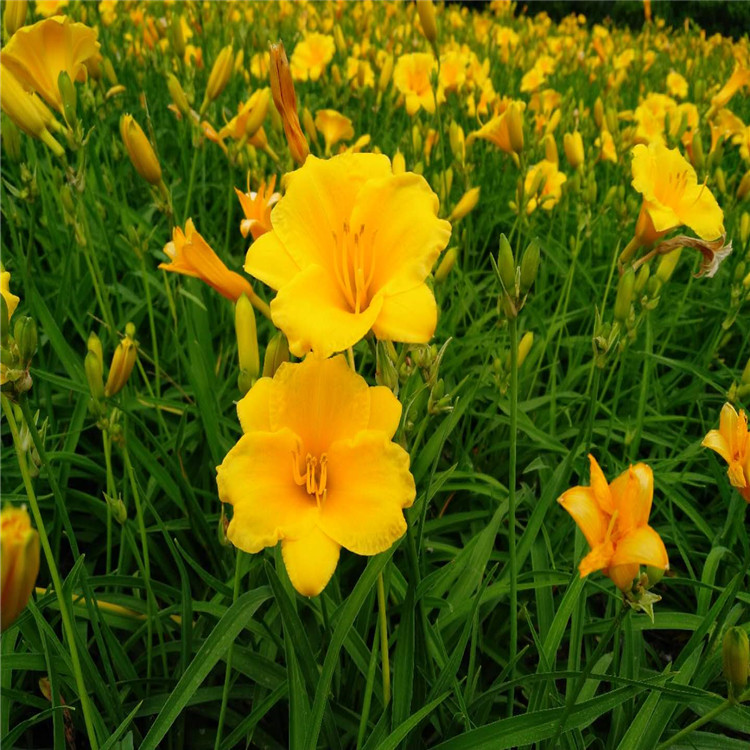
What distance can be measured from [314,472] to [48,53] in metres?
1.09

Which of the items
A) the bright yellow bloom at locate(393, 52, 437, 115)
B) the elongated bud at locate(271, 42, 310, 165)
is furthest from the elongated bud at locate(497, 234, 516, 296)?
the bright yellow bloom at locate(393, 52, 437, 115)

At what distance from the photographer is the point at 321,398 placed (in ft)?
2.86

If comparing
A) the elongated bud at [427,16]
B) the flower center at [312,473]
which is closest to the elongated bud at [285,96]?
the flower center at [312,473]

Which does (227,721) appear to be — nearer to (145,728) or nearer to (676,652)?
(145,728)

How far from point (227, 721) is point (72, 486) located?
2.98 feet

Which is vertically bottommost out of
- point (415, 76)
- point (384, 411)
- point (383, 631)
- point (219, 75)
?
point (383, 631)

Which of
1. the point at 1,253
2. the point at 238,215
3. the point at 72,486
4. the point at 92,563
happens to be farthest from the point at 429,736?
the point at 238,215

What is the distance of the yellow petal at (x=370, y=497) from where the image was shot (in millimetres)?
811

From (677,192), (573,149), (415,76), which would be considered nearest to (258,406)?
(677,192)

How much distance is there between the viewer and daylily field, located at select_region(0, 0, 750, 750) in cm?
85

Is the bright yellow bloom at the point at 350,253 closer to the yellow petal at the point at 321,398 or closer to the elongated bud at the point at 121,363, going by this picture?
the yellow petal at the point at 321,398

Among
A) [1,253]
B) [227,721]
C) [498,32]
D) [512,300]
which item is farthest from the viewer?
[498,32]

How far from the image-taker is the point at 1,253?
2342mm

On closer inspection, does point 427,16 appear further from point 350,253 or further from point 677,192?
point 350,253
